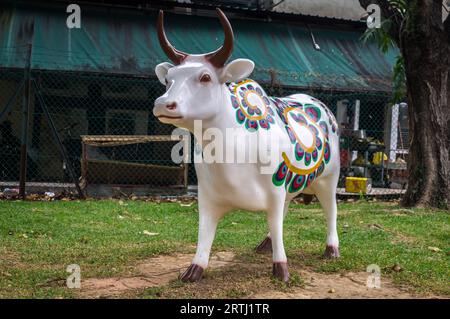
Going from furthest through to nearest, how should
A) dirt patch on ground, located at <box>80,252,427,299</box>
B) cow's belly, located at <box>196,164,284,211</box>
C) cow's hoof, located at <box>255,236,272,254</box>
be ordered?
1. cow's hoof, located at <box>255,236,272,254</box>
2. cow's belly, located at <box>196,164,284,211</box>
3. dirt patch on ground, located at <box>80,252,427,299</box>

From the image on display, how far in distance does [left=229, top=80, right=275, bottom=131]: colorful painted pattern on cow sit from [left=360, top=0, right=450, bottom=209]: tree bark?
16.3 ft

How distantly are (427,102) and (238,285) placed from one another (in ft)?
19.2

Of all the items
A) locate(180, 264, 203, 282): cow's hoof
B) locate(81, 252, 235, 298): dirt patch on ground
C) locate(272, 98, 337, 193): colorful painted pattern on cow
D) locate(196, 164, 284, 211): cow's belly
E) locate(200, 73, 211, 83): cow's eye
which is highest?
locate(200, 73, 211, 83): cow's eye

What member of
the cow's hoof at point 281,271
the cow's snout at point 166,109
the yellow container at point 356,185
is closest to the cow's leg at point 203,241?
the cow's hoof at point 281,271

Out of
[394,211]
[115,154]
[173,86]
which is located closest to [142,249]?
[173,86]

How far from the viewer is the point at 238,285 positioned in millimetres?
4531

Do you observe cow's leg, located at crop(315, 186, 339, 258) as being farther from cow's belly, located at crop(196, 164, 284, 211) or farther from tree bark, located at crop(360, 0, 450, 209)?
tree bark, located at crop(360, 0, 450, 209)

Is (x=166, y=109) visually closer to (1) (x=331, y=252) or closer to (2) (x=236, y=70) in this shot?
(2) (x=236, y=70)

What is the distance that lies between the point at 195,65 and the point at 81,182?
21.9 ft

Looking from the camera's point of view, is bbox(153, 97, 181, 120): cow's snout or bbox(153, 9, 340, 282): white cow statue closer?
bbox(153, 97, 181, 120): cow's snout

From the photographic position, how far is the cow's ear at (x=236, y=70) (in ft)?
14.3

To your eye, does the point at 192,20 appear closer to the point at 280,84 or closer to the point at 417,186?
the point at 280,84

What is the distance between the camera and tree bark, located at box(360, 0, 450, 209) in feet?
29.3

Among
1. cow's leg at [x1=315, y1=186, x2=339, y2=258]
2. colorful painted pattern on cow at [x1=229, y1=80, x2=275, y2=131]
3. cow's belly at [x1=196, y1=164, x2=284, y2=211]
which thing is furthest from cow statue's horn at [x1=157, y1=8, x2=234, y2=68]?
cow's leg at [x1=315, y1=186, x2=339, y2=258]
